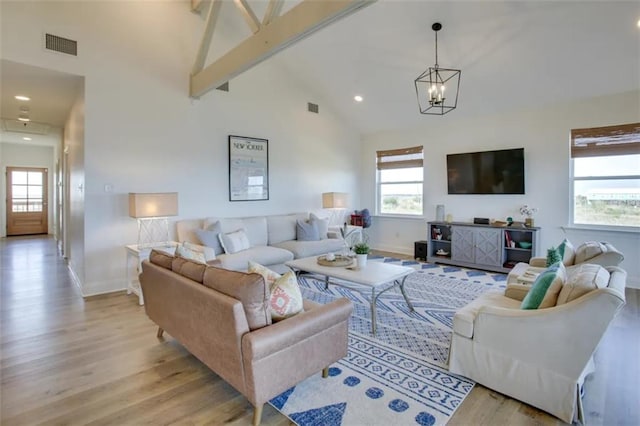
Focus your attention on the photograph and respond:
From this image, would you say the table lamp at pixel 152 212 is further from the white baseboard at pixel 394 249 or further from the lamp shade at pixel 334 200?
the white baseboard at pixel 394 249

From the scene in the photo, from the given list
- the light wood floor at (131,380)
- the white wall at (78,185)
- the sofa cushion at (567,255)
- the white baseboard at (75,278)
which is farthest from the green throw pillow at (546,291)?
the white baseboard at (75,278)

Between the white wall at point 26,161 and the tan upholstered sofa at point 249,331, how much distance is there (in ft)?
36.0

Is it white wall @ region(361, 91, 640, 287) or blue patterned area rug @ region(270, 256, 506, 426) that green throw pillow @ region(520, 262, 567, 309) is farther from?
white wall @ region(361, 91, 640, 287)

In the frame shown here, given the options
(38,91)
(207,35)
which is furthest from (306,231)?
(38,91)

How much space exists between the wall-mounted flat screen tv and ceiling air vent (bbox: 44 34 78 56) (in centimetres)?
604

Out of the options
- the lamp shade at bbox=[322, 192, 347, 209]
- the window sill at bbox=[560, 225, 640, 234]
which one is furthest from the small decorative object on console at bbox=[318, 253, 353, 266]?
the window sill at bbox=[560, 225, 640, 234]

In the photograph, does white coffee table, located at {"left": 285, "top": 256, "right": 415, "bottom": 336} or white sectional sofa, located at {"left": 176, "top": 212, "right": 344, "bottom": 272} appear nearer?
white coffee table, located at {"left": 285, "top": 256, "right": 415, "bottom": 336}

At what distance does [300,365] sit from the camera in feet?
6.89

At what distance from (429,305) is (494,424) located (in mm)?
1977

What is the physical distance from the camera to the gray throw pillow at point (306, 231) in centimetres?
584

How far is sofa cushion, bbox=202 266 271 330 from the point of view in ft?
6.37

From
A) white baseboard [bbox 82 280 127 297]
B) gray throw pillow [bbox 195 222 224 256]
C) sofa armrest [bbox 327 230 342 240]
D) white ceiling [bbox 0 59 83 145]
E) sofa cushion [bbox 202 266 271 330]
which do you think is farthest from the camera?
sofa armrest [bbox 327 230 342 240]

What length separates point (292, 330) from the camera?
1998 mm

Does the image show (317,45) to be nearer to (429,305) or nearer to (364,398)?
(429,305)
